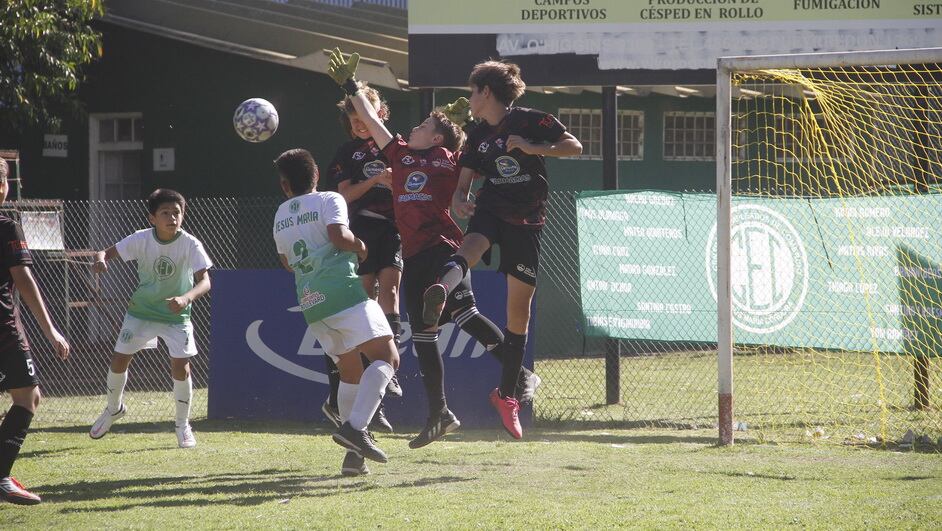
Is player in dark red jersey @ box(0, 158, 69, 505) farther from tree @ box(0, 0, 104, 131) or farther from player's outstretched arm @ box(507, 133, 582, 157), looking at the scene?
tree @ box(0, 0, 104, 131)

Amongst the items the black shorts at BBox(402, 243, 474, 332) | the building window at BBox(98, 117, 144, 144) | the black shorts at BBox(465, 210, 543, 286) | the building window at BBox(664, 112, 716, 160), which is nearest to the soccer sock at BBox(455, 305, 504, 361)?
the black shorts at BBox(402, 243, 474, 332)

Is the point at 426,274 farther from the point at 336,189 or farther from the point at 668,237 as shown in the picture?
the point at 668,237

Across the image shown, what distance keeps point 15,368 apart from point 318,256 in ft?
6.07

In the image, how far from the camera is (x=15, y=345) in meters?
6.42

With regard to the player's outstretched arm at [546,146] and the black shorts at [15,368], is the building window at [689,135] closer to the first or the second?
the player's outstretched arm at [546,146]

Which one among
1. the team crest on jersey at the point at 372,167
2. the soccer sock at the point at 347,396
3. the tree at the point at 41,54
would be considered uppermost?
the tree at the point at 41,54

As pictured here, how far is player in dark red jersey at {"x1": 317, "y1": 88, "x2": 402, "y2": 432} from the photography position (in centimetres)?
848

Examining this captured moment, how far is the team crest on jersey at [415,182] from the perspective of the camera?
7652 millimetres

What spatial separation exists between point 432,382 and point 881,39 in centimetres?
661

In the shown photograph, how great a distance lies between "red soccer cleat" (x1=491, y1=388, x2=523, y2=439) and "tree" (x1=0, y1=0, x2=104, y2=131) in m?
10.3

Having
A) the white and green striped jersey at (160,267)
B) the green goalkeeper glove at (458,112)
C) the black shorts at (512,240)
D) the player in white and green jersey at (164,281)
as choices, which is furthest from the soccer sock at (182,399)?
the green goalkeeper glove at (458,112)

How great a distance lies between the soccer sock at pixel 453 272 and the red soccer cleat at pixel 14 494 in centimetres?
A: 273

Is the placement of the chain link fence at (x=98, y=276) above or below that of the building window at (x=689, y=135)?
below

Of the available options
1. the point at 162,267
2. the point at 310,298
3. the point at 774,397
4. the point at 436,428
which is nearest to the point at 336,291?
the point at 310,298
